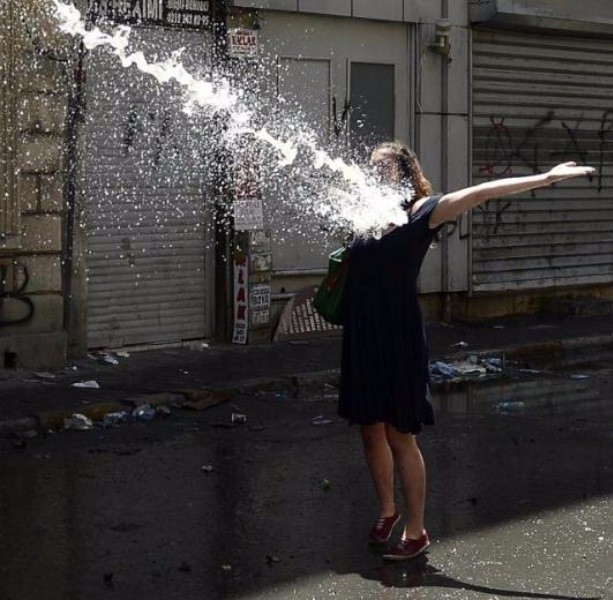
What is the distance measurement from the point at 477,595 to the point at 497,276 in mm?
10092

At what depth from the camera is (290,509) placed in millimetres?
7367

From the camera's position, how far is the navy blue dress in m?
6.38

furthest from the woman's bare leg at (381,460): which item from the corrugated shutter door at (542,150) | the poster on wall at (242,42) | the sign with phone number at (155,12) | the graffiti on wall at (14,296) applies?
the corrugated shutter door at (542,150)

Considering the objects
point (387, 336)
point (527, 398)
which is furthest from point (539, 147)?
point (387, 336)

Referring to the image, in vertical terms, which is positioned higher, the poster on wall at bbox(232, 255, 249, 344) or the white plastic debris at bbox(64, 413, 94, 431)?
the poster on wall at bbox(232, 255, 249, 344)

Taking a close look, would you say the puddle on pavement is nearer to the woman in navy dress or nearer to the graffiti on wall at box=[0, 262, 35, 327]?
the graffiti on wall at box=[0, 262, 35, 327]

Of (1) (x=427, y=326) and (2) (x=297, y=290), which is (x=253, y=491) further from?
(1) (x=427, y=326)

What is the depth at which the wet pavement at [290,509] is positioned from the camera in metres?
6.05

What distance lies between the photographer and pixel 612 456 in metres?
8.85

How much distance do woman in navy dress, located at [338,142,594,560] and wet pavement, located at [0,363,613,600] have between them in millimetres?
452

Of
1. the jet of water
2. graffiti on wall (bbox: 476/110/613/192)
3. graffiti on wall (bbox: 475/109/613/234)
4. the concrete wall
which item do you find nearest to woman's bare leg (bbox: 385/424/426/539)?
the jet of water

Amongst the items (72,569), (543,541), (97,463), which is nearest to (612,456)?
(543,541)

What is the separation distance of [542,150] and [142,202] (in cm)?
570

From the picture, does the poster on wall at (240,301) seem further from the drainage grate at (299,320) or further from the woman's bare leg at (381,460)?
the woman's bare leg at (381,460)
